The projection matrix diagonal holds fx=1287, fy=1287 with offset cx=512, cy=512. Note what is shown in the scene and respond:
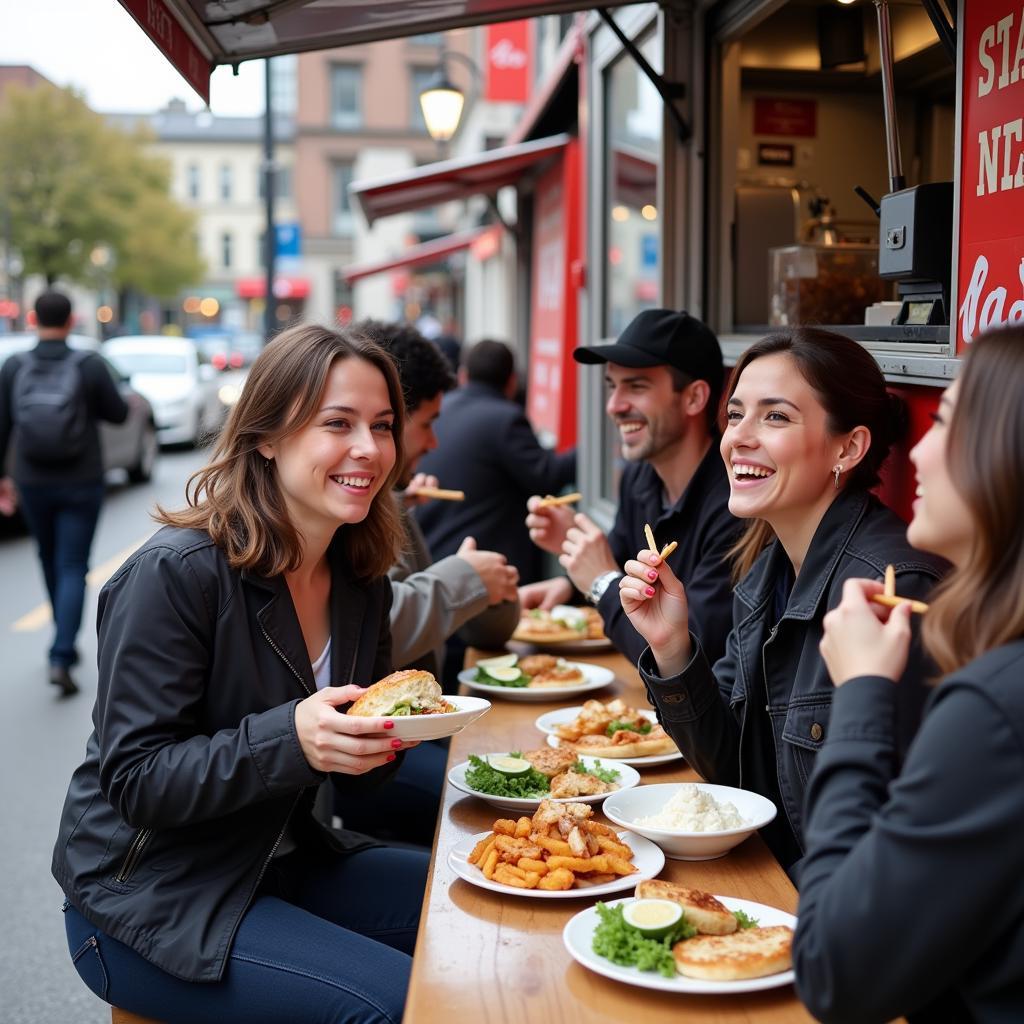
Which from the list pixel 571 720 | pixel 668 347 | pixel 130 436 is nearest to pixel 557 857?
pixel 571 720

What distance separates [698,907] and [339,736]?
76 centimetres

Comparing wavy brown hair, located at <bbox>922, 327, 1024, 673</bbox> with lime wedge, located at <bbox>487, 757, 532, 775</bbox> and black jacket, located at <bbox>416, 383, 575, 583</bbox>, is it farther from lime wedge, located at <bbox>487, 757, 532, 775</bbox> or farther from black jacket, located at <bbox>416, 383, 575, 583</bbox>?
black jacket, located at <bbox>416, 383, 575, 583</bbox>

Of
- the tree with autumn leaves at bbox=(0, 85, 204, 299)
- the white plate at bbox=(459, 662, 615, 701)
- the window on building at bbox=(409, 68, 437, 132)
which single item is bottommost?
the white plate at bbox=(459, 662, 615, 701)

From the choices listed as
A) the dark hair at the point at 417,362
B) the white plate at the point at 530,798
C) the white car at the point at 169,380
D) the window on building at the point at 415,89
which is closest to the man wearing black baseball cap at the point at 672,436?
the dark hair at the point at 417,362

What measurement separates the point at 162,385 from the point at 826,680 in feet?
64.2

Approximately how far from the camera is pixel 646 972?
6.72 feet

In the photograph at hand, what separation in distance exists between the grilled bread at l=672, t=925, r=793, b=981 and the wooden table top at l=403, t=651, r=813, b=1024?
0.13ft

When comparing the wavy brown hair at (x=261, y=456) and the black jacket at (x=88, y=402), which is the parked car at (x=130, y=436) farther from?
the wavy brown hair at (x=261, y=456)

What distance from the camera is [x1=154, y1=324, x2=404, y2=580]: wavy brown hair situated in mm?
2863

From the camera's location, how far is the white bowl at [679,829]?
2.52 meters

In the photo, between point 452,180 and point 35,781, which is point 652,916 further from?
point 452,180

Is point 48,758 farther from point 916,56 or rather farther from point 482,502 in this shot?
point 916,56

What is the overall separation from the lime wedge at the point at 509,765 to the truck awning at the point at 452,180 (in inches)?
301

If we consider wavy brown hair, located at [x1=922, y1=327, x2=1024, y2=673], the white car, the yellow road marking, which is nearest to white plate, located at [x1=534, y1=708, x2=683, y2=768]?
wavy brown hair, located at [x1=922, y1=327, x2=1024, y2=673]
